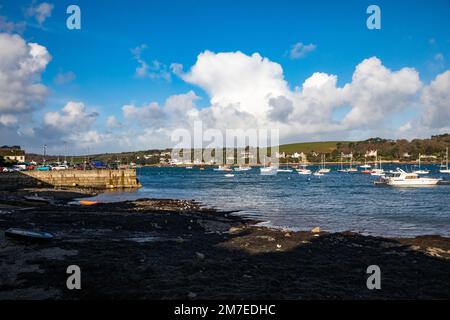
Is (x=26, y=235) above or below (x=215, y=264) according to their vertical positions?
above

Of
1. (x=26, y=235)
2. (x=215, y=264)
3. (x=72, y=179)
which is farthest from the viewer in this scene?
(x=72, y=179)

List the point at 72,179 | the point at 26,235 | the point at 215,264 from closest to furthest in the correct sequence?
the point at 215,264, the point at 26,235, the point at 72,179

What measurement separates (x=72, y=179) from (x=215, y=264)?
78.1 metres

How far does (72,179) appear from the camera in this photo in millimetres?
88750

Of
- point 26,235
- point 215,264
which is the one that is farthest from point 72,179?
point 215,264

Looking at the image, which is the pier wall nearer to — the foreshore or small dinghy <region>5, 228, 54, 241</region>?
the foreshore

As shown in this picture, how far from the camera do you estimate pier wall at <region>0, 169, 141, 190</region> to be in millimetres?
79438

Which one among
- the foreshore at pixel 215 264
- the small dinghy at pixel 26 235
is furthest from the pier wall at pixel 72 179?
the small dinghy at pixel 26 235

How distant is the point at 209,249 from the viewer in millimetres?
22094

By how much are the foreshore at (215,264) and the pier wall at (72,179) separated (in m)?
56.0

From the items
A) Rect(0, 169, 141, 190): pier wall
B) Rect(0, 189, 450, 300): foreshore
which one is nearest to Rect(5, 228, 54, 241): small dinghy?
Rect(0, 189, 450, 300): foreshore

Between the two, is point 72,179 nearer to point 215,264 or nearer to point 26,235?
point 26,235
